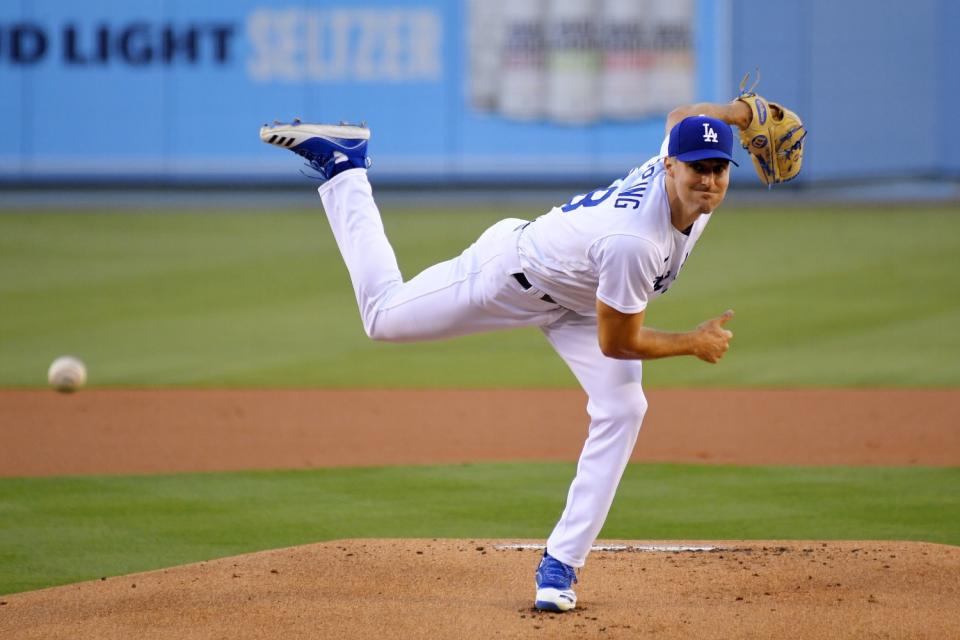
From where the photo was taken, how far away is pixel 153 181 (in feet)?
78.5

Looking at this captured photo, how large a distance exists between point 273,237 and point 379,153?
17.4ft

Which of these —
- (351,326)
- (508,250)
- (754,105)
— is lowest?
(351,326)

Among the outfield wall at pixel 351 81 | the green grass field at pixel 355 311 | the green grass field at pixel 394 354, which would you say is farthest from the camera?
the outfield wall at pixel 351 81

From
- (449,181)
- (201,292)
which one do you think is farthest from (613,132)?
(201,292)

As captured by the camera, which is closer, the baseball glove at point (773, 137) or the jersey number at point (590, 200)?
the jersey number at point (590, 200)

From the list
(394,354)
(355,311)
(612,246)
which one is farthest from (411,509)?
(355,311)

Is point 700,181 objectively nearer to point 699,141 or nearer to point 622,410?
point 699,141

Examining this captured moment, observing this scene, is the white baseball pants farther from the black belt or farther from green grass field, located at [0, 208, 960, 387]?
green grass field, located at [0, 208, 960, 387]

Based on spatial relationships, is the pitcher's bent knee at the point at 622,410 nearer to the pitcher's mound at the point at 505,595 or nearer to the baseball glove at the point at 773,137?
the pitcher's mound at the point at 505,595

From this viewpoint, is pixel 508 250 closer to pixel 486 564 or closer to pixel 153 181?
pixel 486 564

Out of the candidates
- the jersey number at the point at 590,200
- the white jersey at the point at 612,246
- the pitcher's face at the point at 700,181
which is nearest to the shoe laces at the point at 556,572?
the white jersey at the point at 612,246

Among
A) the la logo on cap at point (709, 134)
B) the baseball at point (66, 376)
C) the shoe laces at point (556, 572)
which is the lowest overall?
the baseball at point (66, 376)

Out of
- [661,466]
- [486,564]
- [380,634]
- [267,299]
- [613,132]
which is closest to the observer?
[380,634]

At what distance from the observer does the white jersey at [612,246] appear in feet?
15.5
